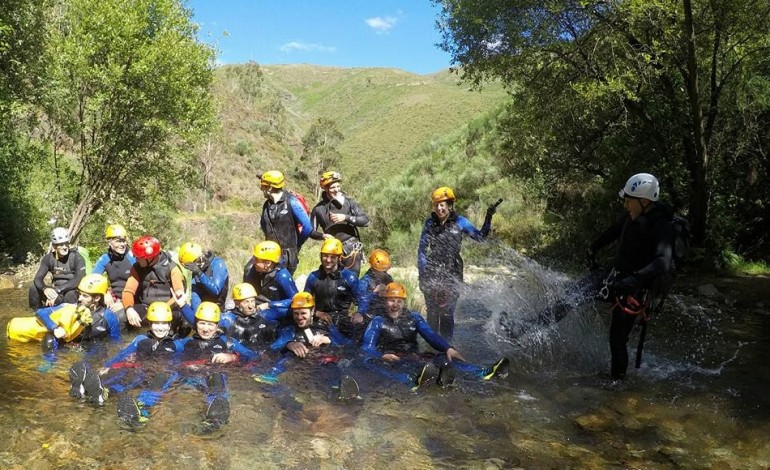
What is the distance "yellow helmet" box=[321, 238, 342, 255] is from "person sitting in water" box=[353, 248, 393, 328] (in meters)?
0.53

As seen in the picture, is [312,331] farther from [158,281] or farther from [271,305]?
[158,281]

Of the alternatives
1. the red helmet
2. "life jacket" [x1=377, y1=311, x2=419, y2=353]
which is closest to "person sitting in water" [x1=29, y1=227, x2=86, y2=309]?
the red helmet

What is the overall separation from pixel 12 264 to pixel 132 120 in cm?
532

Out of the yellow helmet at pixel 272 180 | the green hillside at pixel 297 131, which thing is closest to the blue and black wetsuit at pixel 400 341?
the yellow helmet at pixel 272 180

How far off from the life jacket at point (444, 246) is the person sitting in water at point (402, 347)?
2.09ft

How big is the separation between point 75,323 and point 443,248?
5225mm

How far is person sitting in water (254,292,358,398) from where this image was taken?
24.2 ft

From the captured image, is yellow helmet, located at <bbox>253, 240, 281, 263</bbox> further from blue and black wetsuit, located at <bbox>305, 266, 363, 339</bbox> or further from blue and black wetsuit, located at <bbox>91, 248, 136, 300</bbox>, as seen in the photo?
blue and black wetsuit, located at <bbox>91, 248, 136, 300</bbox>

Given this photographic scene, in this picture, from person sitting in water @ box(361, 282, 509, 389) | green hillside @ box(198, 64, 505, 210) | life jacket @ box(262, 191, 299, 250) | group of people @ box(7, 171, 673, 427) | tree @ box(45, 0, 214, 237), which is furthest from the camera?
green hillside @ box(198, 64, 505, 210)

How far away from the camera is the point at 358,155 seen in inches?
3349

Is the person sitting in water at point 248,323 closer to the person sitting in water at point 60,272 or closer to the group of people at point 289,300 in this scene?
the group of people at point 289,300

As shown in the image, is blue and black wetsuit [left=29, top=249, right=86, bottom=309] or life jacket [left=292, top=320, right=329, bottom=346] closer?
life jacket [left=292, top=320, right=329, bottom=346]

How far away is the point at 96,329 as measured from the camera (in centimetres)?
809

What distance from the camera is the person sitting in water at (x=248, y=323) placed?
7.81 m
